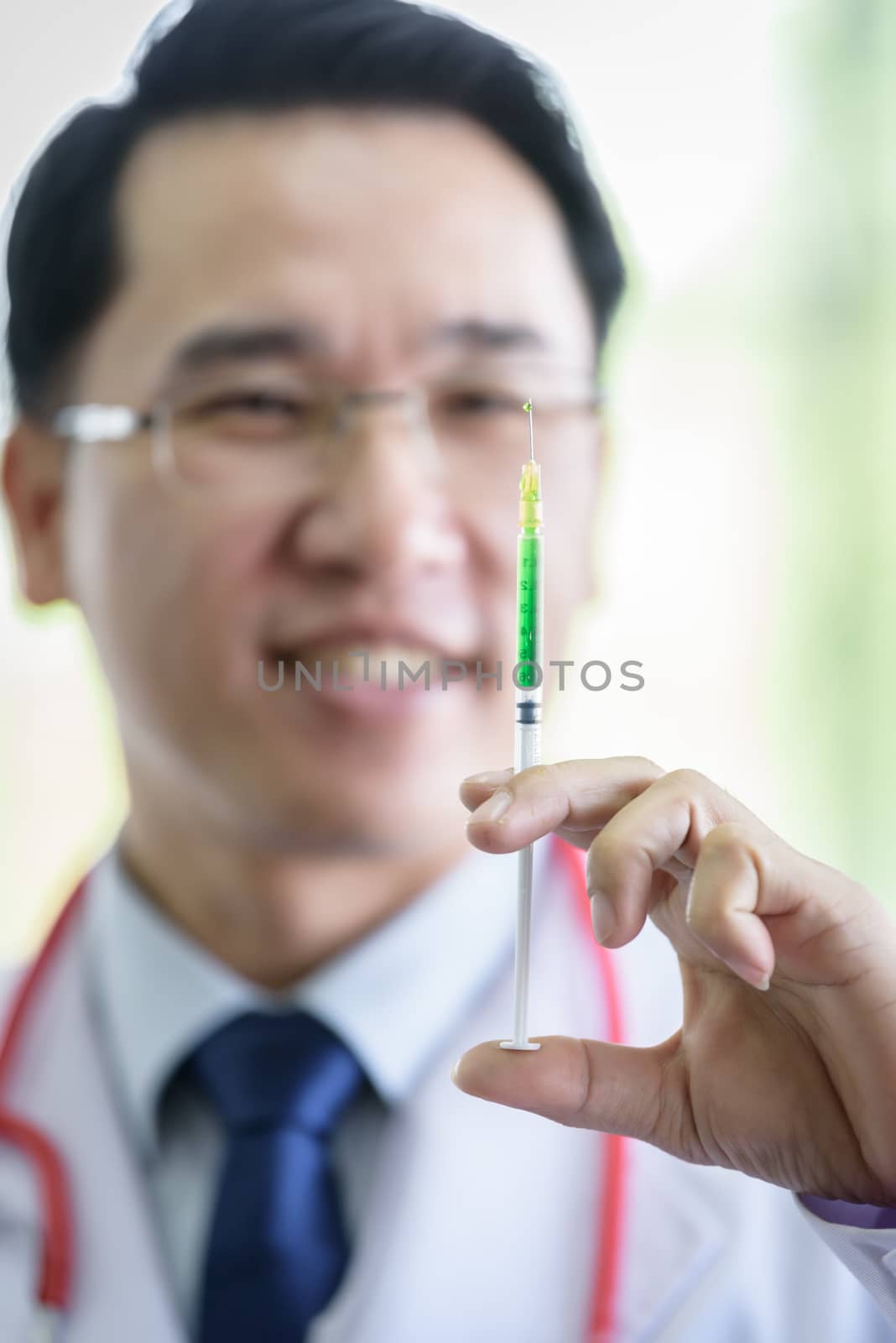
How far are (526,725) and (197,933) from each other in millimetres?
545

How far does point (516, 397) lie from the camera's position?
2.97ft

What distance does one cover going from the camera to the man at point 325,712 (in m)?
0.81

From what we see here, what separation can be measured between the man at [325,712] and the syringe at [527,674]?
264mm

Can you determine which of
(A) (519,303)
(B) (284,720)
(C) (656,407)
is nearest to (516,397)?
(A) (519,303)

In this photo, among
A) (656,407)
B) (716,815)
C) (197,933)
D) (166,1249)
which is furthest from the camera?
(656,407)

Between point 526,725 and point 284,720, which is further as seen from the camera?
point 284,720

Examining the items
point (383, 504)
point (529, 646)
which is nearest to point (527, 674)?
point (529, 646)

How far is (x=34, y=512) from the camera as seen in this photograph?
106 centimetres

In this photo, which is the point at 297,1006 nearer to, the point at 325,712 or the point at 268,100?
the point at 325,712

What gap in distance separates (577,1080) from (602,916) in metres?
0.10

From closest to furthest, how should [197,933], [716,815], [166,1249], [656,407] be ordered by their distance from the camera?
Result: 1. [716,815]
2. [166,1249]
3. [197,933]
4. [656,407]

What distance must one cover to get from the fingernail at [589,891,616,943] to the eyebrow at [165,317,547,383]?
1.69 ft

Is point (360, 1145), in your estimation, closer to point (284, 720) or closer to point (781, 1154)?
point (284, 720)

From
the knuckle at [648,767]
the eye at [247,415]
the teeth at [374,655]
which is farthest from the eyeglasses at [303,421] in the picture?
the knuckle at [648,767]
